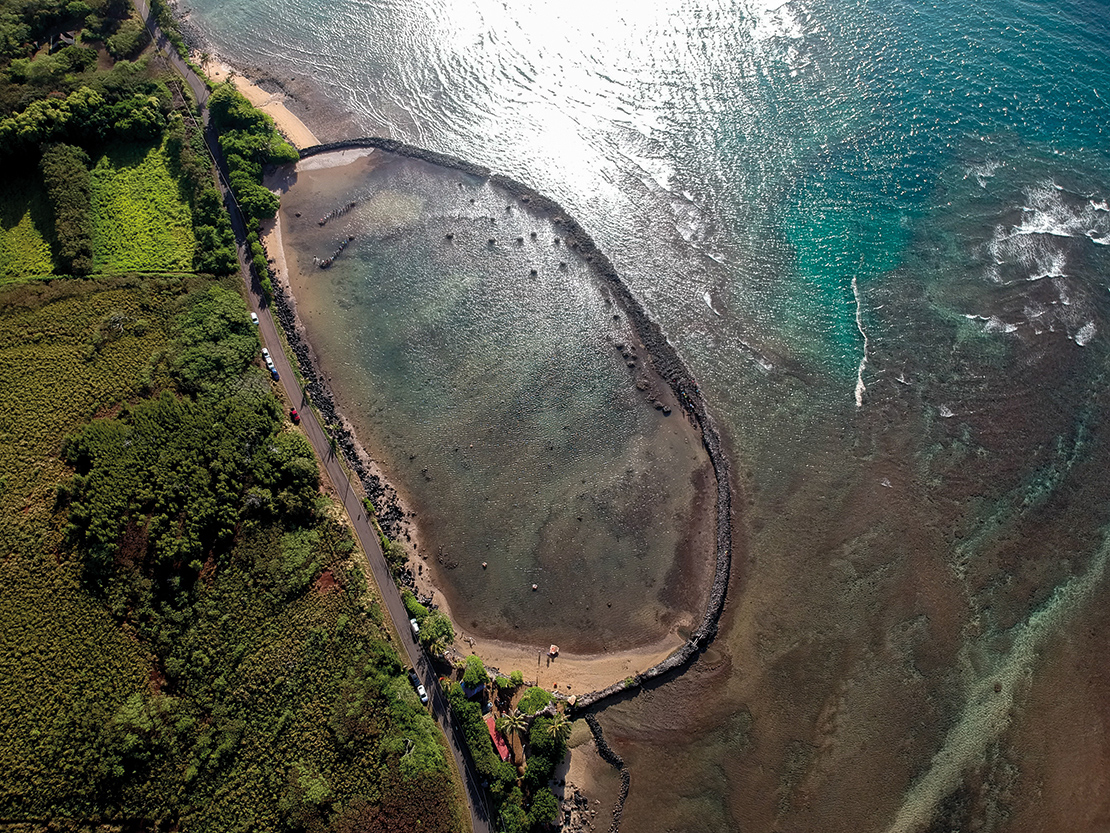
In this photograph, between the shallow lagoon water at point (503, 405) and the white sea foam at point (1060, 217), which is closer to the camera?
the shallow lagoon water at point (503, 405)

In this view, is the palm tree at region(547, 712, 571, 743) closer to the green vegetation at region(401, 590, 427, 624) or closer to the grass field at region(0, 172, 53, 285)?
the green vegetation at region(401, 590, 427, 624)

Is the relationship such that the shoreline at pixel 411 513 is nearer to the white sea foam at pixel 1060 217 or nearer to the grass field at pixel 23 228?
the grass field at pixel 23 228

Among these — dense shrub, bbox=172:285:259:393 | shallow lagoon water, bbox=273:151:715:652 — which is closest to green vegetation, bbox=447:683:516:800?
shallow lagoon water, bbox=273:151:715:652

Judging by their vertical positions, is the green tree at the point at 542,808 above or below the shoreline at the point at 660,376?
below

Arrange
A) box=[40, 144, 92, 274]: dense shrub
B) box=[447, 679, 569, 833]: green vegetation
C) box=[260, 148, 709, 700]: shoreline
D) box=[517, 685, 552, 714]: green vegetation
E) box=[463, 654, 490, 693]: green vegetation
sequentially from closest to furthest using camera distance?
box=[447, 679, 569, 833]: green vegetation < box=[517, 685, 552, 714]: green vegetation < box=[463, 654, 490, 693]: green vegetation < box=[260, 148, 709, 700]: shoreline < box=[40, 144, 92, 274]: dense shrub

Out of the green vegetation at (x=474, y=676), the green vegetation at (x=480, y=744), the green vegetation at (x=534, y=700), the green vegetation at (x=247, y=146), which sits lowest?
the green vegetation at (x=480, y=744)

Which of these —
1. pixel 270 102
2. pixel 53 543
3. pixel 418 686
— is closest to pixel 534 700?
pixel 418 686

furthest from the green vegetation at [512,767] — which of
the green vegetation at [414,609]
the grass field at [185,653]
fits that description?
the green vegetation at [414,609]
